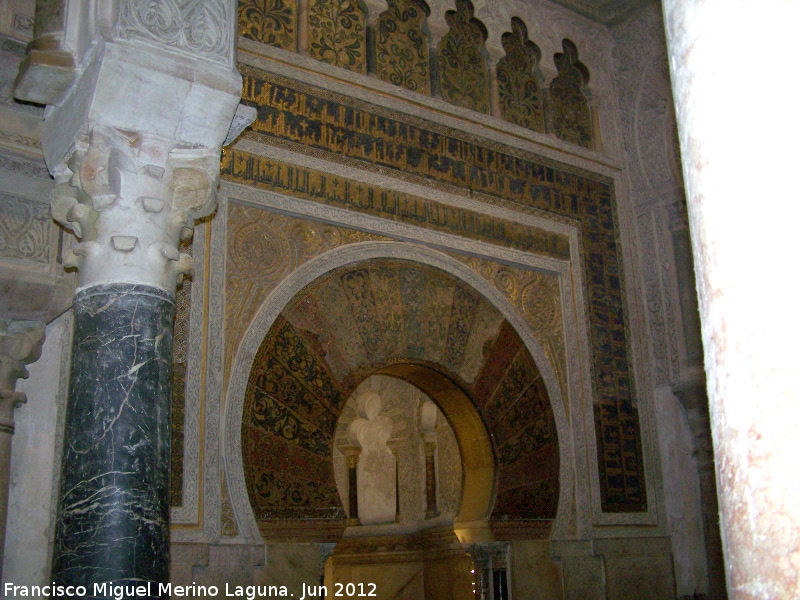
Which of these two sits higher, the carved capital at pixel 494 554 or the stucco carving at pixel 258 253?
the stucco carving at pixel 258 253

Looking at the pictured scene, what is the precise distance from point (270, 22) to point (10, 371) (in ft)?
9.06

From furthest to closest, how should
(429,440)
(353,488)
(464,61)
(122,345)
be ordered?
(429,440)
(353,488)
(464,61)
(122,345)

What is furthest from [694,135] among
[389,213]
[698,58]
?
[389,213]

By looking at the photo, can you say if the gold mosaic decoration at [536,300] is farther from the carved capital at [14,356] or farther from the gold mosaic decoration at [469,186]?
the carved capital at [14,356]

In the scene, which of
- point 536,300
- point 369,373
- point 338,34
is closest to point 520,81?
point 338,34

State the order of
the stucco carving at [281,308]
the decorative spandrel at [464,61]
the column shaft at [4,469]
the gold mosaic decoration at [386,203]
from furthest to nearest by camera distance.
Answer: the decorative spandrel at [464,61], the gold mosaic decoration at [386,203], the stucco carving at [281,308], the column shaft at [4,469]

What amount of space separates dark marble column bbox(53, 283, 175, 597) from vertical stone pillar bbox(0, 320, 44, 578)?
1.08 m

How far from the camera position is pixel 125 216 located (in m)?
3.30

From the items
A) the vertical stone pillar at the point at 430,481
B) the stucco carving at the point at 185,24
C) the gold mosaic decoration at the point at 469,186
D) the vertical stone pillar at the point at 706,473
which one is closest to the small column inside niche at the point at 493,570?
the gold mosaic decoration at the point at 469,186

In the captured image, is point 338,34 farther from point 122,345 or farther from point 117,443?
point 117,443

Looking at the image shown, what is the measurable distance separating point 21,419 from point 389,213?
2.55 meters

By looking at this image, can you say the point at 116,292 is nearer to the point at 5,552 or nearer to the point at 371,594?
the point at 5,552

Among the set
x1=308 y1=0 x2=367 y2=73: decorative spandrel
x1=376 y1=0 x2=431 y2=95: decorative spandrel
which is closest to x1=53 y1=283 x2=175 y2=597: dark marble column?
x1=308 y1=0 x2=367 y2=73: decorative spandrel

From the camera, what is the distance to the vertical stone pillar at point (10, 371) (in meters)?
4.00
